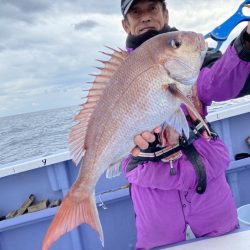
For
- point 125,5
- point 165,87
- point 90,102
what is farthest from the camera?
point 125,5

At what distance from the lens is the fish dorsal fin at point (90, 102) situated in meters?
1.38

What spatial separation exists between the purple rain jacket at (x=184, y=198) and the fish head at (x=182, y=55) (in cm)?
29

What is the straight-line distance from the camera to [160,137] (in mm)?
1645

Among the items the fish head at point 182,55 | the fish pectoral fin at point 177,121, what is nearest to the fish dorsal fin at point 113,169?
the fish pectoral fin at point 177,121

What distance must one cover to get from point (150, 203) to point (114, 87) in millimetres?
742

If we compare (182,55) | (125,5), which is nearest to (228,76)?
(182,55)

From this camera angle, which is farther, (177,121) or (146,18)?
(146,18)

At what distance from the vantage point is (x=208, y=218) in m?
1.66

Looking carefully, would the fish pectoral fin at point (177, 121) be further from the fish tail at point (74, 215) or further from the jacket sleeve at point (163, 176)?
the fish tail at point (74, 215)

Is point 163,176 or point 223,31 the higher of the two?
point 223,31

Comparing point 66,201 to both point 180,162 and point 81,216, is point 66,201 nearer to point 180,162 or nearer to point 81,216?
point 81,216

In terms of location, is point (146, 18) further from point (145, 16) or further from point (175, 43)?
point (175, 43)

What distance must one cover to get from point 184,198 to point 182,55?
0.81 meters

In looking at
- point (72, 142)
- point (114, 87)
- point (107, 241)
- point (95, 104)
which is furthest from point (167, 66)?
point (107, 241)
